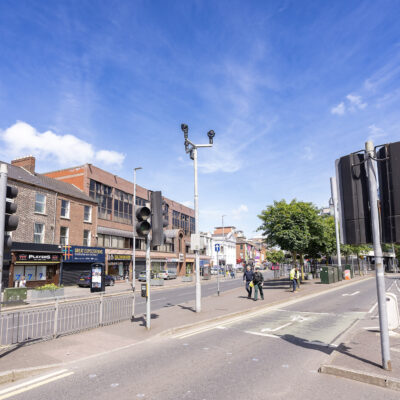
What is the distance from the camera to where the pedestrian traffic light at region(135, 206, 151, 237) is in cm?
948

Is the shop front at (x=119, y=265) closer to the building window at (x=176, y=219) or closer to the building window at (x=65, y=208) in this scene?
the building window at (x=65, y=208)

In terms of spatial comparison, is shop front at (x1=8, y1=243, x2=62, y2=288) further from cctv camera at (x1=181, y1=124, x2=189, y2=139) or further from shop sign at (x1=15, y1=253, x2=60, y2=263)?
cctv camera at (x1=181, y1=124, x2=189, y2=139)

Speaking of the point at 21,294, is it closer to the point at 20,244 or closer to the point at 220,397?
the point at 20,244

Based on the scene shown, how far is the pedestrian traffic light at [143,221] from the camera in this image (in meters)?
9.48

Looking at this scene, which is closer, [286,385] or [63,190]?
[286,385]

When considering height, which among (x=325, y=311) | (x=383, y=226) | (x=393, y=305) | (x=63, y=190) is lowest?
(x=325, y=311)

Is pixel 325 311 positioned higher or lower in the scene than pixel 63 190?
lower

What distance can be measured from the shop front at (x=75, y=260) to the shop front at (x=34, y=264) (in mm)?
778

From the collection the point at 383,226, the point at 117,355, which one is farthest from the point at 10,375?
the point at 383,226

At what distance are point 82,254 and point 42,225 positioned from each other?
525cm

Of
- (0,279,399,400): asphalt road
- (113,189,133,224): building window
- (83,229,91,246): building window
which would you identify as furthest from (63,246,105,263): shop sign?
(0,279,399,400): asphalt road

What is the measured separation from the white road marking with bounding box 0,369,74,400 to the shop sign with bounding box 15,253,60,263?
2413 centimetres

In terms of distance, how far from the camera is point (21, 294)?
1786 cm

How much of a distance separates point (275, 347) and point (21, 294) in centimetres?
1570
